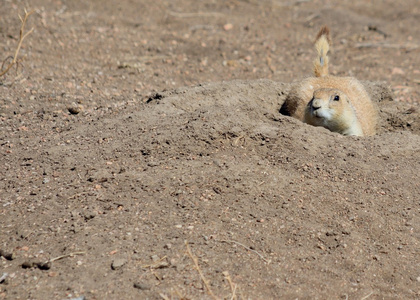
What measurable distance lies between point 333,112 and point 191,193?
2.14 meters

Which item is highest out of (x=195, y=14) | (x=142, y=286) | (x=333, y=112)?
(x=195, y=14)

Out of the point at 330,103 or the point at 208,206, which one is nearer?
the point at 208,206

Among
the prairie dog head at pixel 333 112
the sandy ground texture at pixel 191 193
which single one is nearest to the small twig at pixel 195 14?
the sandy ground texture at pixel 191 193

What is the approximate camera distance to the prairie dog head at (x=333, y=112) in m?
5.09

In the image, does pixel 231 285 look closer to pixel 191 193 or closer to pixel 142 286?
pixel 142 286

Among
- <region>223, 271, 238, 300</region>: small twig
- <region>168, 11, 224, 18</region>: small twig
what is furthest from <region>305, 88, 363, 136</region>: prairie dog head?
<region>168, 11, 224, 18</region>: small twig

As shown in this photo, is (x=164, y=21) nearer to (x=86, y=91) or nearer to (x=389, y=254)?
(x=86, y=91)

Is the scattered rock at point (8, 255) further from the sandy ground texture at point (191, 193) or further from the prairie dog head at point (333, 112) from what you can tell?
the prairie dog head at point (333, 112)

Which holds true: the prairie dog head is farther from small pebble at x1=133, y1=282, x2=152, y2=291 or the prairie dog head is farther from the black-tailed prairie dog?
small pebble at x1=133, y1=282, x2=152, y2=291

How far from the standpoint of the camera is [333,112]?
5133 mm

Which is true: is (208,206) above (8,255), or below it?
above

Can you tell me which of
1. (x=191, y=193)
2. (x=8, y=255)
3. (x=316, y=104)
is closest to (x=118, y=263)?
(x=8, y=255)

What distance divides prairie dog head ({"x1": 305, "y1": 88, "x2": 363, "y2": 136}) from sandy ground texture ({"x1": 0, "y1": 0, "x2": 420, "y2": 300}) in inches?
22.2

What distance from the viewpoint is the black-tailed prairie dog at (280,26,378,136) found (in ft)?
16.9
